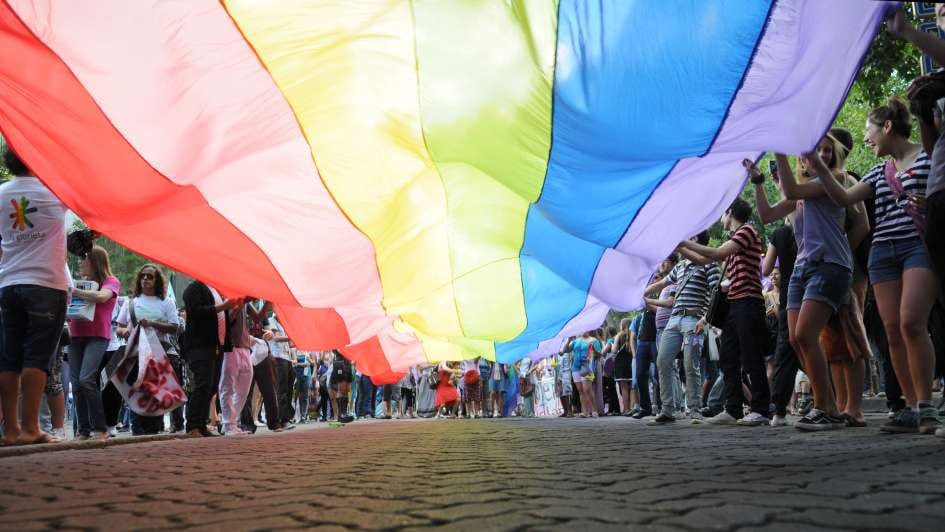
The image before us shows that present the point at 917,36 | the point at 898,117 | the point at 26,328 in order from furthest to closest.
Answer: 1. the point at 26,328
2. the point at 898,117
3. the point at 917,36

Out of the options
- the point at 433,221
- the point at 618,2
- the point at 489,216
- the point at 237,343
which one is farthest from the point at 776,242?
the point at 237,343

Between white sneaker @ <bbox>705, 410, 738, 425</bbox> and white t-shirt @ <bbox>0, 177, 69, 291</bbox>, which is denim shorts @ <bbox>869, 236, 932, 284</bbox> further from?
white t-shirt @ <bbox>0, 177, 69, 291</bbox>

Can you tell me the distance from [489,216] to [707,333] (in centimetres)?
508

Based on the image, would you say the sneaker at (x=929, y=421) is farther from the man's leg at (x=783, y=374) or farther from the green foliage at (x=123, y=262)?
the green foliage at (x=123, y=262)

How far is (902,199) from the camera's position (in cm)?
454

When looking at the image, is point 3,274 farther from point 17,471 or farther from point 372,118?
point 372,118

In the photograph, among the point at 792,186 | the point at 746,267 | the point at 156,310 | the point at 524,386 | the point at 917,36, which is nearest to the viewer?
the point at 917,36

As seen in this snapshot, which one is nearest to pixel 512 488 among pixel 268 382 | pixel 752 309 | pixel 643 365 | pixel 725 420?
pixel 752 309

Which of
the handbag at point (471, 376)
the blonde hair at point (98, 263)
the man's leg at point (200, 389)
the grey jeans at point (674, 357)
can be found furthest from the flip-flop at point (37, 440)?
the handbag at point (471, 376)

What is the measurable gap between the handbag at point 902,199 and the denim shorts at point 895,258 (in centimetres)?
17

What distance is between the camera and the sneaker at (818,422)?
5.59 meters

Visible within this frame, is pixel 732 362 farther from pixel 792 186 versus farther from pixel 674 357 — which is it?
pixel 792 186

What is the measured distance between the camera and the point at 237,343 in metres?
8.66

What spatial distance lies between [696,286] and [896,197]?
11.7 ft
